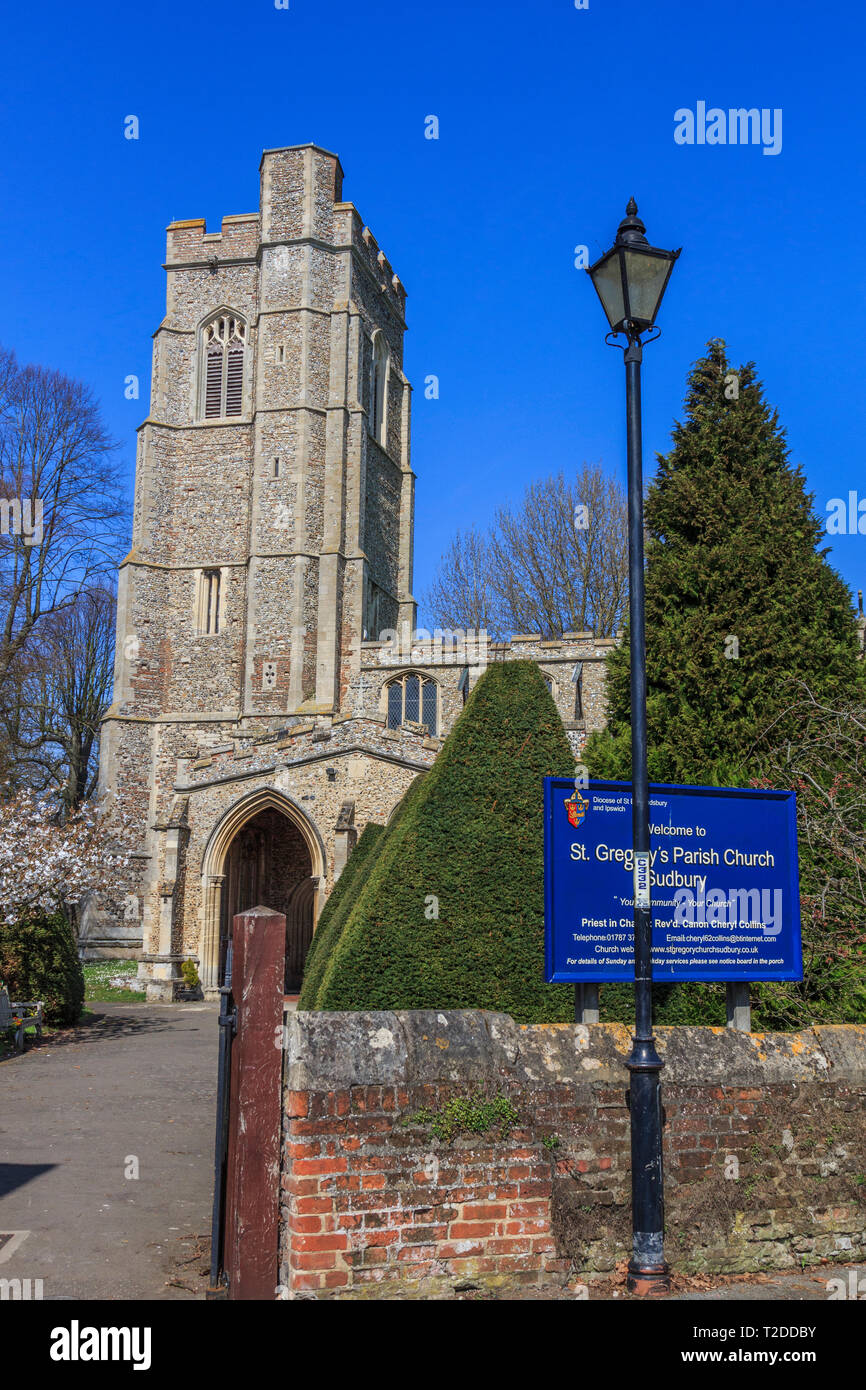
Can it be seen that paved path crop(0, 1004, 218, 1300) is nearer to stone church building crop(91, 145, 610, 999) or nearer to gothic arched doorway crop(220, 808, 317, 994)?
gothic arched doorway crop(220, 808, 317, 994)

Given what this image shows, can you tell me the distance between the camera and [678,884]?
562 centimetres

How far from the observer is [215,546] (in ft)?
117

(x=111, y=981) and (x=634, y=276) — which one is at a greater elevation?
(x=634, y=276)

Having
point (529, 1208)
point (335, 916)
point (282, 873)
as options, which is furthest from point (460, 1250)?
point (282, 873)

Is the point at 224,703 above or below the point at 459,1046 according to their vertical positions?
above

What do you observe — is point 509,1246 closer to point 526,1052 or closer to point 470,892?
point 526,1052

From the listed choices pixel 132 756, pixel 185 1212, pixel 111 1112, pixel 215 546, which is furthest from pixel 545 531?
pixel 185 1212

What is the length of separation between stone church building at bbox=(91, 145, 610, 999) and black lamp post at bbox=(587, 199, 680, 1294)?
2355 centimetres

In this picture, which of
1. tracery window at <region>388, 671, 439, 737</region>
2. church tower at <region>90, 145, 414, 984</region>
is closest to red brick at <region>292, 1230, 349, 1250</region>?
church tower at <region>90, 145, 414, 984</region>

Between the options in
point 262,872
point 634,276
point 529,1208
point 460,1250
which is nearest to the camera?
point 460,1250

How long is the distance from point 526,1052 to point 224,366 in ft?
116

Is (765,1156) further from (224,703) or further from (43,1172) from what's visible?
(224,703)

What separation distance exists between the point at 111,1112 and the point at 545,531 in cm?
2924

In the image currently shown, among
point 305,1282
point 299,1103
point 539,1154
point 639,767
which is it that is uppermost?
point 639,767
